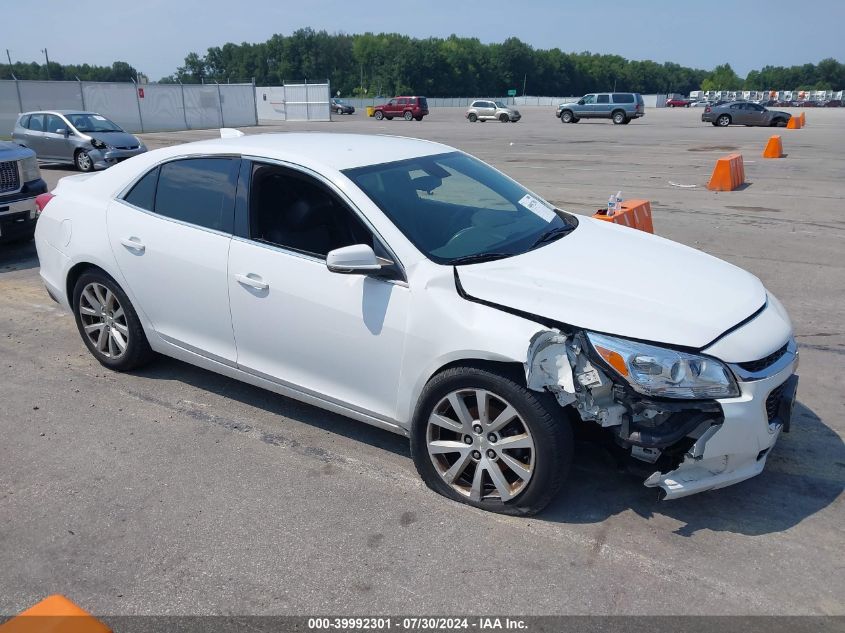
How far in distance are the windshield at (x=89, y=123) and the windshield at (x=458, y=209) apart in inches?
642

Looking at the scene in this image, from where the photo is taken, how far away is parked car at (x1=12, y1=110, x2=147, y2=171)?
17250 millimetres

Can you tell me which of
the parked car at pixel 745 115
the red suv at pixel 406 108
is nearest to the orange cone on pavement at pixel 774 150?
the parked car at pixel 745 115

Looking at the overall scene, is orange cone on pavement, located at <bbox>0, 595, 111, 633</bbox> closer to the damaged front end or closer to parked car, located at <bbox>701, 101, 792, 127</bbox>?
the damaged front end

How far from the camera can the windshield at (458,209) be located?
362 centimetres

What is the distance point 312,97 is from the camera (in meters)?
49.2

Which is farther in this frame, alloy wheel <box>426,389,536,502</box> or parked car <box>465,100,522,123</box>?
parked car <box>465,100,522,123</box>

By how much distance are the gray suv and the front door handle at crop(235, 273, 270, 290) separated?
41.3 m

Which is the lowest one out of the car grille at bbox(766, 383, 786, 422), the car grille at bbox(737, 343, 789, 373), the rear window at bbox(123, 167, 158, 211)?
the car grille at bbox(766, 383, 786, 422)

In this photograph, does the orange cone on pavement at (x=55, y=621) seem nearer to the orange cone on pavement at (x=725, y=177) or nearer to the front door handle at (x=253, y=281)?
the front door handle at (x=253, y=281)

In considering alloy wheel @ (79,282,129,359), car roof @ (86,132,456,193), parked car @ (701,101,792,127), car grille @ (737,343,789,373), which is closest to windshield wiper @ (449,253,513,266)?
car roof @ (86,132,456,193)

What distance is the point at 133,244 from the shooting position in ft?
14.6

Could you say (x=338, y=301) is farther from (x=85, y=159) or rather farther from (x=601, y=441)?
(x=85, y=159)

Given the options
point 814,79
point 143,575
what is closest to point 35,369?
point 143,575

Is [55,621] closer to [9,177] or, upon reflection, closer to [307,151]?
[307,151]
